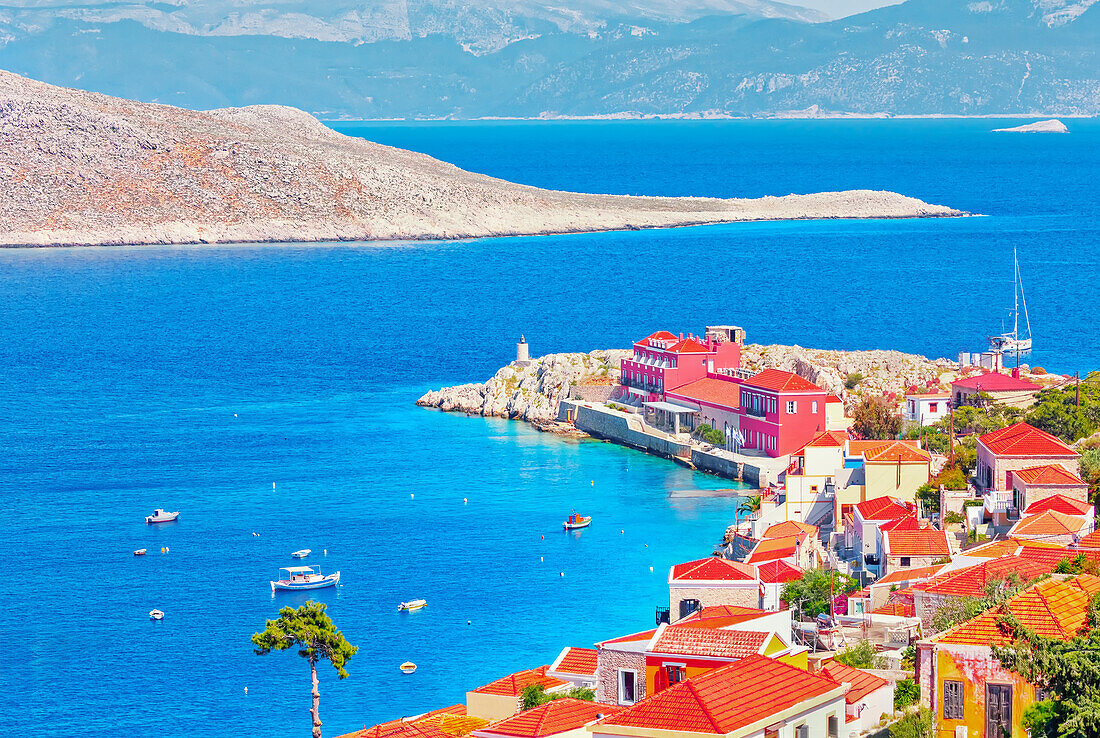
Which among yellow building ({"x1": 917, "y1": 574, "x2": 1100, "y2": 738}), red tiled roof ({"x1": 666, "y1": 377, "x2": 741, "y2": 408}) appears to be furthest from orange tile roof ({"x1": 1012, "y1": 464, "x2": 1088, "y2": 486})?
red tiled roof ({"x1": 666, "y1": 377, "x2": 741, "y2": 408})

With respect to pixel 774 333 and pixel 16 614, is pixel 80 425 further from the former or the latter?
pixel 774 333

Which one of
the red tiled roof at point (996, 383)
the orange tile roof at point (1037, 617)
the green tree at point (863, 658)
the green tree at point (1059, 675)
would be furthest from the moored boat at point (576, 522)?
the green tree at point (1059, 675)

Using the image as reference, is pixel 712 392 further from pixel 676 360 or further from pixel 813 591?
pixel 813 591

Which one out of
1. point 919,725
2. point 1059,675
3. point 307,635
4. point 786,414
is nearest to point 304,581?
point 786,414

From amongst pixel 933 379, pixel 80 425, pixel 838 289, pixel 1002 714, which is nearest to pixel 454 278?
pixel 838 289

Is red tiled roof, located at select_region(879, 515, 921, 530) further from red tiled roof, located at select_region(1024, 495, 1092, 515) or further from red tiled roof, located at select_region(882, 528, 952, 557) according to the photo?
red tiled roof, located at select_region(1024, 495, 1092, 515)

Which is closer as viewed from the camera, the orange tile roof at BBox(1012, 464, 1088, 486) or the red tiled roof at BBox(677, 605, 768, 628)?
the red tiled roof at BBox(677, 605, 768, 628)
